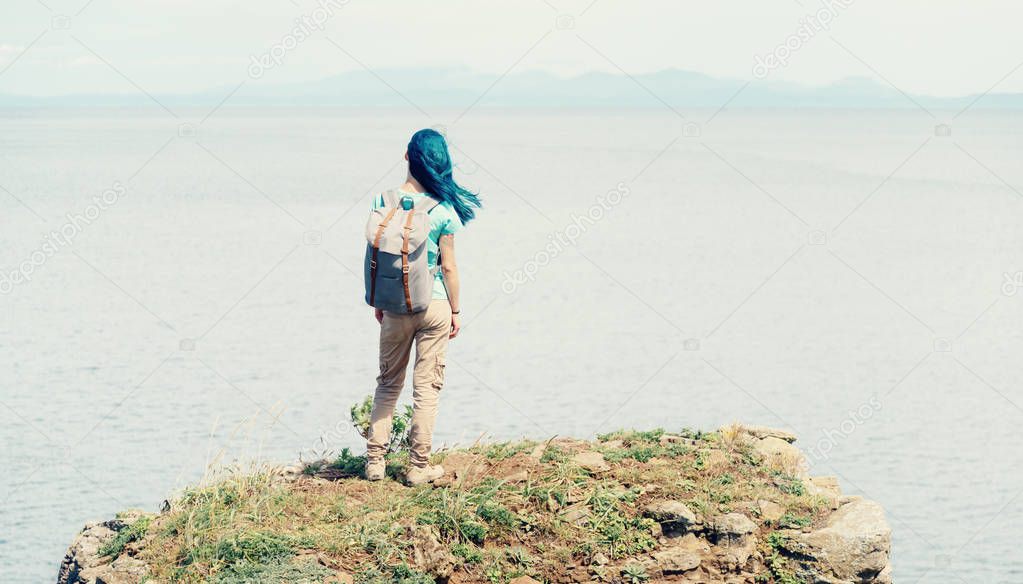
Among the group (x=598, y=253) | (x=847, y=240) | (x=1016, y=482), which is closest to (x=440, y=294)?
(x=1016, y=482)

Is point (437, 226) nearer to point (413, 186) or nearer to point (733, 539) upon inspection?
point (413, 186)

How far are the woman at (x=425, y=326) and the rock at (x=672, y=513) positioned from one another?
205 centimetres

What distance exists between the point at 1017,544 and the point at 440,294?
18.1 m

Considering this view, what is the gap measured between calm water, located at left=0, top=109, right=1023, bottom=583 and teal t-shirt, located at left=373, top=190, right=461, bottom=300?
8.35 feet

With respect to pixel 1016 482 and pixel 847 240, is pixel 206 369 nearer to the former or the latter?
pixel 1016 482

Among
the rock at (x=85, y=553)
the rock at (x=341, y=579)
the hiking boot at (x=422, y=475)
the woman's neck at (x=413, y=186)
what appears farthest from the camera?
the hiking boot at (x=422, y=475)

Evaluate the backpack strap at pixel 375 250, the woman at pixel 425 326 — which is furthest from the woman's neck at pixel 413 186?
the backpack strap at pixel 375 250

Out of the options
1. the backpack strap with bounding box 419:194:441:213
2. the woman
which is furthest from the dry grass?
the backpack strap with bounding box 419:194:441:213

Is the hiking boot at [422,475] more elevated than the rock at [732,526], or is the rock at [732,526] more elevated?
the hiking boot at [422,475]

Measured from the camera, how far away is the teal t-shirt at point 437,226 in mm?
9664

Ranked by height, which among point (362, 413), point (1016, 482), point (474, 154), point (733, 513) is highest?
point (474, 154)

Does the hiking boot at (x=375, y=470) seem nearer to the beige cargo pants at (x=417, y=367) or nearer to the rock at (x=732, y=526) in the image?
the beige cargo pants at (x=417, y=367)

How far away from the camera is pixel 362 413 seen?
1124 cm

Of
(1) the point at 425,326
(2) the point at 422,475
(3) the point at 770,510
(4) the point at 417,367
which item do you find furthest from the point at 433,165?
(3) the point at 770,510
